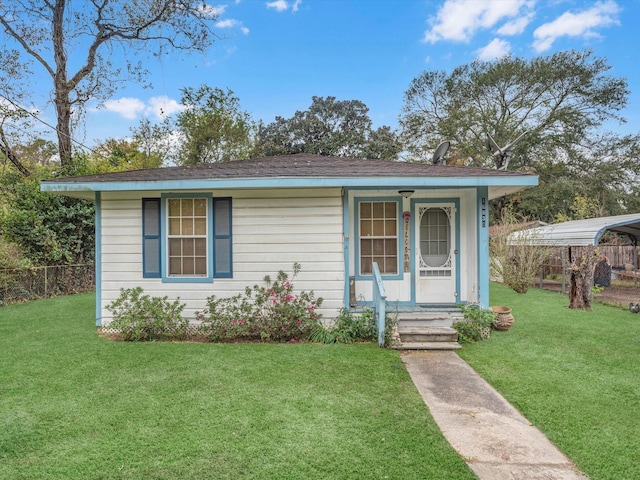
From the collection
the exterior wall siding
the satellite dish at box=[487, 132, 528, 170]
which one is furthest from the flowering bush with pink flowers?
the satellite dish at box=[487, 132, 528, 170]

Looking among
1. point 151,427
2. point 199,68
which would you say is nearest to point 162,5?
point 199,68

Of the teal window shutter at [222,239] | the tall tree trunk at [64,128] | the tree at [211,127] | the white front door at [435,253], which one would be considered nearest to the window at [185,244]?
the teal window shutter at [222,239]

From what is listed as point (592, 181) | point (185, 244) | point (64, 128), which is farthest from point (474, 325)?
point (592, 181)

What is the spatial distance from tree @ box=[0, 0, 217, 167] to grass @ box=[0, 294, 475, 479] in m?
11.2

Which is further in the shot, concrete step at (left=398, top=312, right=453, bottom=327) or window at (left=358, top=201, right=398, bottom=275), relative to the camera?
window at (left=358, top=201, right=398, bottom=275)

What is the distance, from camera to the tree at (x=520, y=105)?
23.4 metres

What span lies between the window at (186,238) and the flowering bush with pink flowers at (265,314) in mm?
548

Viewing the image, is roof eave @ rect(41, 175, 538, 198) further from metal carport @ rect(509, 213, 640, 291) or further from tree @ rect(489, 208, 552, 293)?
metal carport @ rect(509, 213, 640, 291)

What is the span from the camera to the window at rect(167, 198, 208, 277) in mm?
6559

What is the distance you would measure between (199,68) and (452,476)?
1849 centimetres

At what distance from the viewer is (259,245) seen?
257 inches

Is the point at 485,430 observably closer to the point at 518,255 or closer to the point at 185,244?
the point at 185,244

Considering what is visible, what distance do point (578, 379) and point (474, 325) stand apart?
1.83 metres

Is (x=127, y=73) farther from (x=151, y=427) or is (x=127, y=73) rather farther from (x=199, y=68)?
(x=151, y=427)
